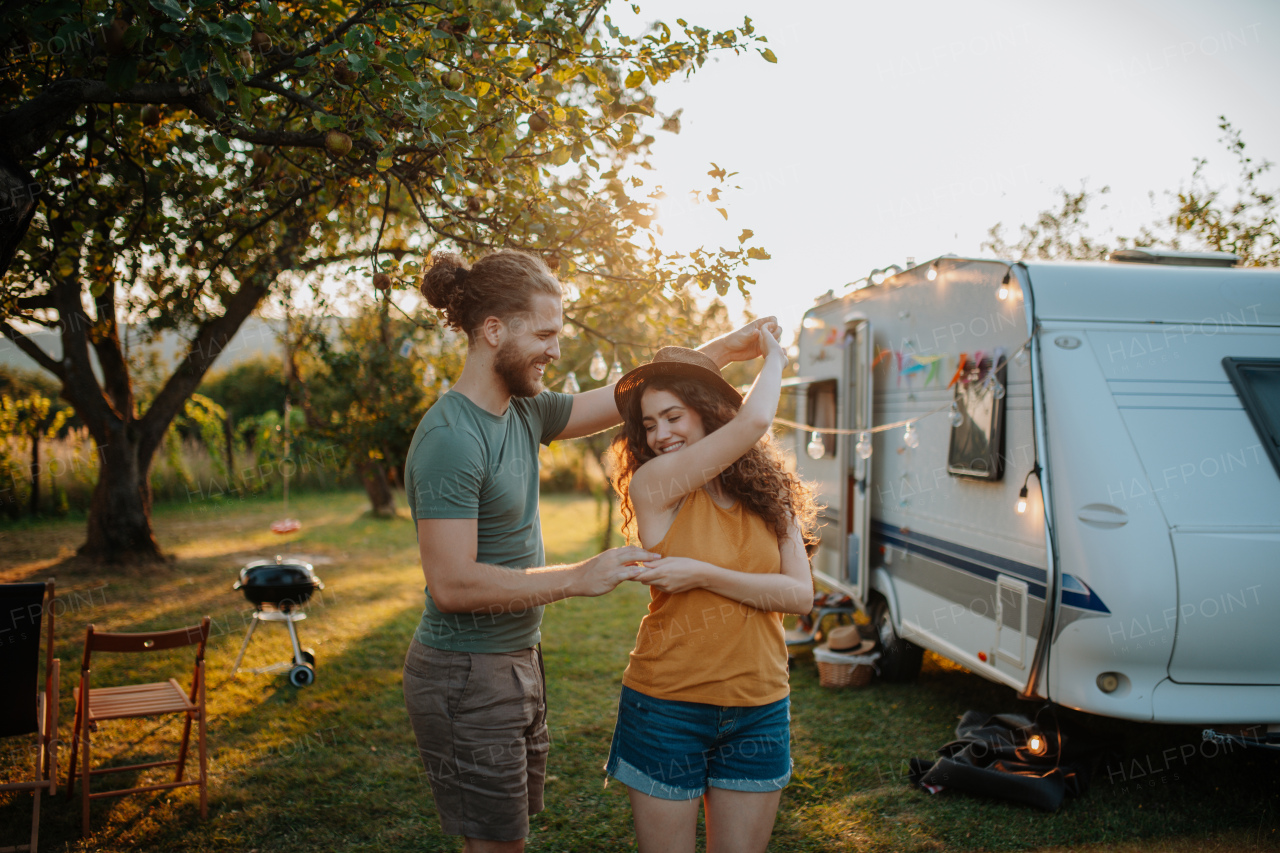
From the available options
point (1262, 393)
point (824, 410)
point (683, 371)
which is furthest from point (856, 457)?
point (683, 371)

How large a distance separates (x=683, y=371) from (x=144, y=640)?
3125 millimetres

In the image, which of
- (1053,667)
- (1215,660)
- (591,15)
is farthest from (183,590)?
(1215,660)

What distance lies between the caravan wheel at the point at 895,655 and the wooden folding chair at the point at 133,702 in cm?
429

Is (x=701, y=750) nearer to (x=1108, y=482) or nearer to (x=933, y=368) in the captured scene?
(x=1108, y=482)

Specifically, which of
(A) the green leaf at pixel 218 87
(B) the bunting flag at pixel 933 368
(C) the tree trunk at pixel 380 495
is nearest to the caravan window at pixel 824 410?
(B) the bunting flag at pixel 933 368

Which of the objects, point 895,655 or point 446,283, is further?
point 895,655

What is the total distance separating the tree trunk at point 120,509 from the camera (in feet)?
30.7

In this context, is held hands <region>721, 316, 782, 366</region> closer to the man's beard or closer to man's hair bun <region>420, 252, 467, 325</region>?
the man's beard

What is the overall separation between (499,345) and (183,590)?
8290mm

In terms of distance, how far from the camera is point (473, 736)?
2.00 m

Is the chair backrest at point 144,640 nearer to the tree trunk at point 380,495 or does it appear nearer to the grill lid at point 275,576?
the grill lid at point 275,576

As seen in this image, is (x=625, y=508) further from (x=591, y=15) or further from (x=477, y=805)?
(x=591, y=15)

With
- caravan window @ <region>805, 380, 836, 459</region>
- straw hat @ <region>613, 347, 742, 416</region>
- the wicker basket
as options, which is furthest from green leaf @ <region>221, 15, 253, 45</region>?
the wicker basket

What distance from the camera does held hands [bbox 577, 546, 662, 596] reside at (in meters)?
1.87
